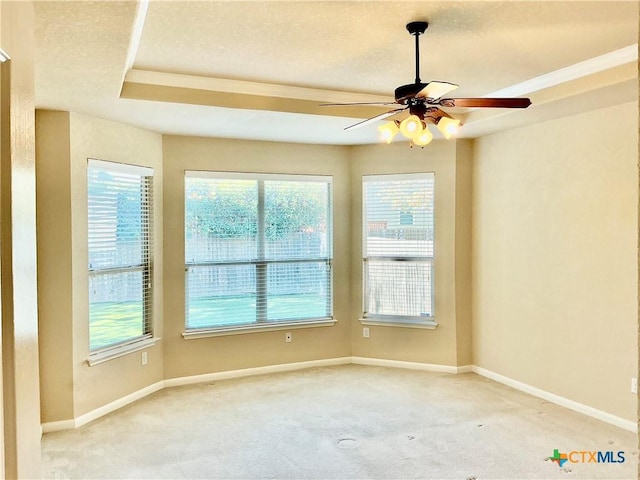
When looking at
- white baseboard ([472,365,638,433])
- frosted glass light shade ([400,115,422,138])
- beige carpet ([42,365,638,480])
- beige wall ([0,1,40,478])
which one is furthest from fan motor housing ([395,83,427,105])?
white baseboard ([472,365,638,433])

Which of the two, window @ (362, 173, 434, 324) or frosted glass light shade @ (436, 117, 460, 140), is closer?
frosted glass light shade @ (436, 117, 460, 140)

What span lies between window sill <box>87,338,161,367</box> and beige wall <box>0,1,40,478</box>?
137 inches

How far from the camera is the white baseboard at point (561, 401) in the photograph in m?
3.84

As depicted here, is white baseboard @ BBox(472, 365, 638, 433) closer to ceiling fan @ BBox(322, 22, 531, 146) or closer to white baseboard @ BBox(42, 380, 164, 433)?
ceiling fan @ BBox(322, 22, 531, 146)

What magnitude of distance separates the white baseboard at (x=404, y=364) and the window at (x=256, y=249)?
656 mm

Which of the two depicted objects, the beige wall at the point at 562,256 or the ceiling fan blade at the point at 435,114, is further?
the beige wall at the point at 562,256

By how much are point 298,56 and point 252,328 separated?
10.1 ft

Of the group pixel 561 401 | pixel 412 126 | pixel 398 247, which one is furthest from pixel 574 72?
pixel 561 401

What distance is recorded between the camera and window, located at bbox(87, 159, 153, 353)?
13.8 feet

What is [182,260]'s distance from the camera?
16.5 feet

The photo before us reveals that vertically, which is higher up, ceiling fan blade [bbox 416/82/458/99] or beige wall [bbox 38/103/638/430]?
ceiling fan blade [bbox 416/82/458/99]

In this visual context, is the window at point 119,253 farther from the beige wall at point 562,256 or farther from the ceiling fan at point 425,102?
the beige wall at point 562,256

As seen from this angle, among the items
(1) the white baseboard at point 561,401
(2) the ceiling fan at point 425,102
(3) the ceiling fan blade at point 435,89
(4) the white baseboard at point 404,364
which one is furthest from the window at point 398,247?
(3) the ceiling fan blade at point 435,89

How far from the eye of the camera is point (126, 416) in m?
4.16
